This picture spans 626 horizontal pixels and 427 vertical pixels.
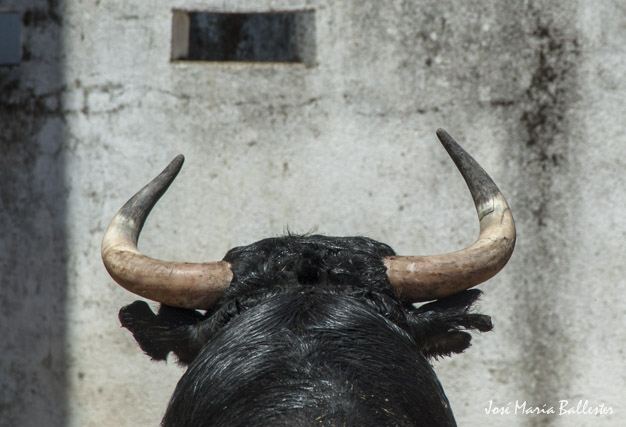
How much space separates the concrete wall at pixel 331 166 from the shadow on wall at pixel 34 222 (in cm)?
1

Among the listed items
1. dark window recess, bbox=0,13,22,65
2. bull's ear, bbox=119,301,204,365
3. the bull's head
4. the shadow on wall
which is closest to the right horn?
the bull's head

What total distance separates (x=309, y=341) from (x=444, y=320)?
60 cm

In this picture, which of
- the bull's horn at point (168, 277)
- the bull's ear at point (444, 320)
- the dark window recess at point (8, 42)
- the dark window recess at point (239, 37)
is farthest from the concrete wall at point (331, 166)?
the bull's horn at point (168, 277)

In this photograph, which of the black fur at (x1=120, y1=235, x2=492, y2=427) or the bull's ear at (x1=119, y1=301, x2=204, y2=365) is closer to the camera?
the black fur at (x1=120, y1=235, x2=492, y2=427)

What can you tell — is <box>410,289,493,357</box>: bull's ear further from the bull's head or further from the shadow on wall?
the shadow on wall

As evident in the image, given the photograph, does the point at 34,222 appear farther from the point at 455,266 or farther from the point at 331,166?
the point at 455,266

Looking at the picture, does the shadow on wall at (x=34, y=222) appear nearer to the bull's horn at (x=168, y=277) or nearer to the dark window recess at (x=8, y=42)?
the dark window recess at (x=8, y=42)

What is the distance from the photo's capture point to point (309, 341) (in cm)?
167

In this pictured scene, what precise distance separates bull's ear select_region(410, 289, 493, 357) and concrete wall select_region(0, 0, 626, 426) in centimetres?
219

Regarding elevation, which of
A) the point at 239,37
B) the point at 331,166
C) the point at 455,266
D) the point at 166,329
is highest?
the point at 239,37

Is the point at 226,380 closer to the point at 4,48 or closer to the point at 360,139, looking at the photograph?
the point at 360,139

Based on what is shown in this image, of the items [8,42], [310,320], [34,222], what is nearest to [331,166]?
[34,222]

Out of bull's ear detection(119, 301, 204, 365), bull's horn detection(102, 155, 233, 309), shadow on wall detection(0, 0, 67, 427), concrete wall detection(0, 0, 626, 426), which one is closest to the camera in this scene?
bull's horn detection(102, 155, 233, 309)

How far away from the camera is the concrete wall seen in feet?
14.0
